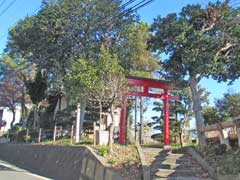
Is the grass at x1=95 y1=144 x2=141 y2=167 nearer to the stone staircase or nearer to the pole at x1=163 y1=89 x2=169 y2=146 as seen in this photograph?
the stone staircase

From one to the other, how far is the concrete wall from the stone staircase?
1.51 metres

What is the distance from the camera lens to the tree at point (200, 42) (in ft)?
43.6

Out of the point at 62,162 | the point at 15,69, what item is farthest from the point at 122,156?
the point at 15,69

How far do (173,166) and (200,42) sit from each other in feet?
16.1

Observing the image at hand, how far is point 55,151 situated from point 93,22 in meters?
8.81

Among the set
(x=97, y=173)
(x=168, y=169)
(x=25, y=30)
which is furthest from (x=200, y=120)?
(x=25, y=30)

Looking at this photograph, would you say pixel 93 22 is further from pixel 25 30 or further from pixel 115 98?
pixel 115 98

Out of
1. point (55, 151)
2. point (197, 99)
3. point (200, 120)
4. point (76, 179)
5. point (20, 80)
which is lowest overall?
point (76, 179)

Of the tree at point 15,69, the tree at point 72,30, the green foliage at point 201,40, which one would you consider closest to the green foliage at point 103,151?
the green foliage at point 201,40

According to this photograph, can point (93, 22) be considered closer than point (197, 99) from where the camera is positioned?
No

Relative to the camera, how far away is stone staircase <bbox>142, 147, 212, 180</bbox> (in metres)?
10.8

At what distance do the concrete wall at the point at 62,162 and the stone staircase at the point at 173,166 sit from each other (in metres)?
1.51

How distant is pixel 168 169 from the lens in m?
11.6

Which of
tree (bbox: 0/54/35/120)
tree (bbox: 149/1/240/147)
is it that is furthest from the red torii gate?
tree (bbox: 0/54/35/120)
